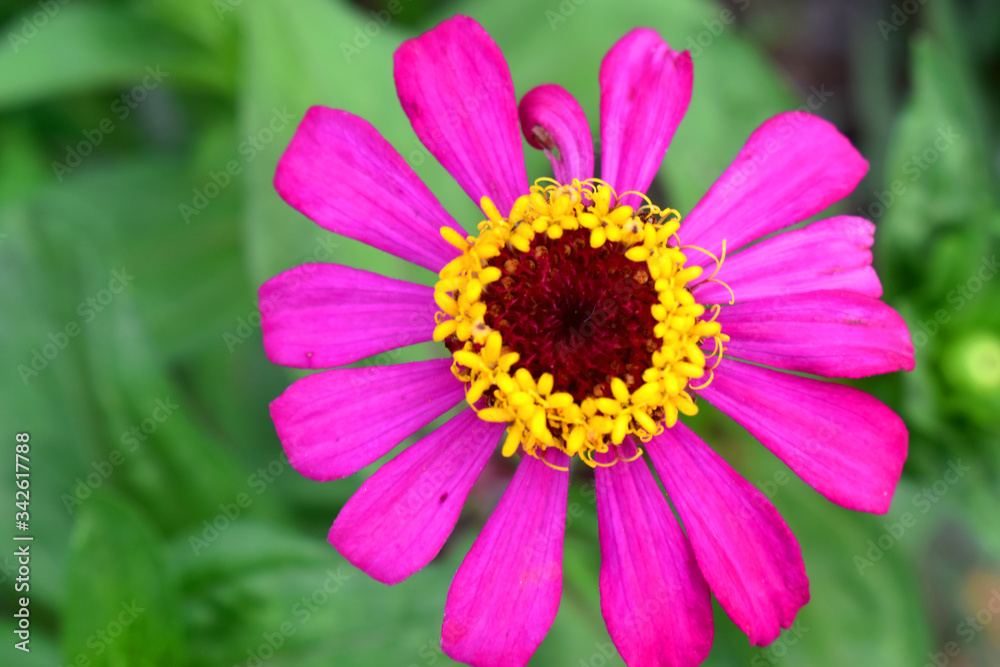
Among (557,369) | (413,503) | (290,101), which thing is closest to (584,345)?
(557,369)

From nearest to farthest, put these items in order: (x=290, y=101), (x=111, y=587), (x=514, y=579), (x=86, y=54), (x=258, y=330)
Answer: (x=514, y=579), (x=111, y=587), (x=290, y=101), (x=86, y=54), (x=258, y=330)

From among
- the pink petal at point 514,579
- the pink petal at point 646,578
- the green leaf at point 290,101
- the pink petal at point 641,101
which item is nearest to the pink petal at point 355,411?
the pink petal at point 514,579

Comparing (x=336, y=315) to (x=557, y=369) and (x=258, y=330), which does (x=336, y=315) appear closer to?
(x=557, y=369)

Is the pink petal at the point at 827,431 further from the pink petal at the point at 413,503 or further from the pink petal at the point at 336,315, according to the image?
the pink petal at the point at 336,315

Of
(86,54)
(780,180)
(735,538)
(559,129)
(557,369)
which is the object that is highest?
(86,54)

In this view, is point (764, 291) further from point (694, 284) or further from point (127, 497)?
point (127, 497)

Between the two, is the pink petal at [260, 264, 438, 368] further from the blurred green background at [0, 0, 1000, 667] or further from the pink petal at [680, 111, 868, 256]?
the pink petal at [680, 111, 868, 256]
